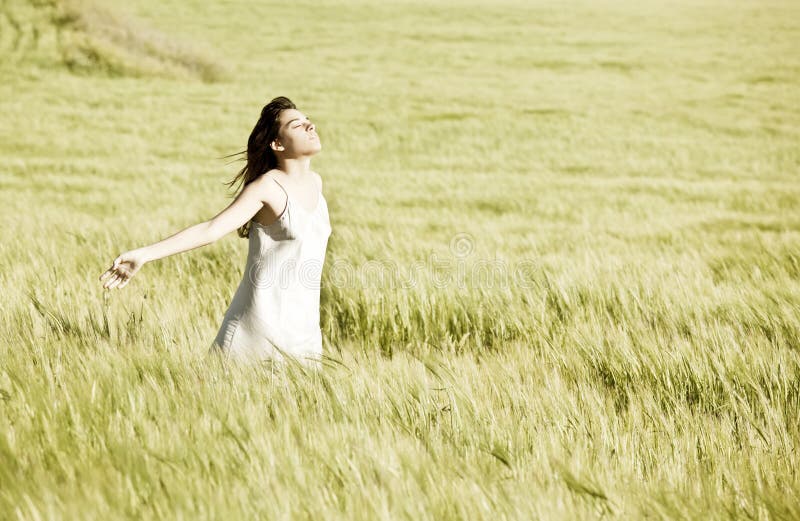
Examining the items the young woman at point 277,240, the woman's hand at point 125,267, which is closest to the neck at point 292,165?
the young woman at point 277,240

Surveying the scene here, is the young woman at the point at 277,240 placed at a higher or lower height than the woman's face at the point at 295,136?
lower

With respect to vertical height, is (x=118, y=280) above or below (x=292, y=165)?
below

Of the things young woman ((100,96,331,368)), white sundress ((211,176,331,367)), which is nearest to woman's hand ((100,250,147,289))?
young woman ((100,96,331,368))

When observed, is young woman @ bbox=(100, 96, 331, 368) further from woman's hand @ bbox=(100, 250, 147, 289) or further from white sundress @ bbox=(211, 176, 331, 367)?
woman's hand @ bbox=(100, 250, 147, 289)

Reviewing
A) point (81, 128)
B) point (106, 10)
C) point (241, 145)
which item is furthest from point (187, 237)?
point (106, 10)

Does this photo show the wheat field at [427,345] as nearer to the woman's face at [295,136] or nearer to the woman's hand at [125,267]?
the woman's hand at [125,267]

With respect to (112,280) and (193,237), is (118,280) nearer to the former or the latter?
(112,280)

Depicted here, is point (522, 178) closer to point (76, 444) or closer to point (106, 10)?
point (76, 444)

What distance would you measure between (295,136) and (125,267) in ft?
2.09

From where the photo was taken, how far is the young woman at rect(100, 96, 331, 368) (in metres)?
2.11

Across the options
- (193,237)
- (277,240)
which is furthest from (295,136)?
(193,237)

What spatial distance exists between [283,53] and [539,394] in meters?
21.8

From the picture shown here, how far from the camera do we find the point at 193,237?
1.99m

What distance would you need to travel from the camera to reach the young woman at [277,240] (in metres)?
2.11
